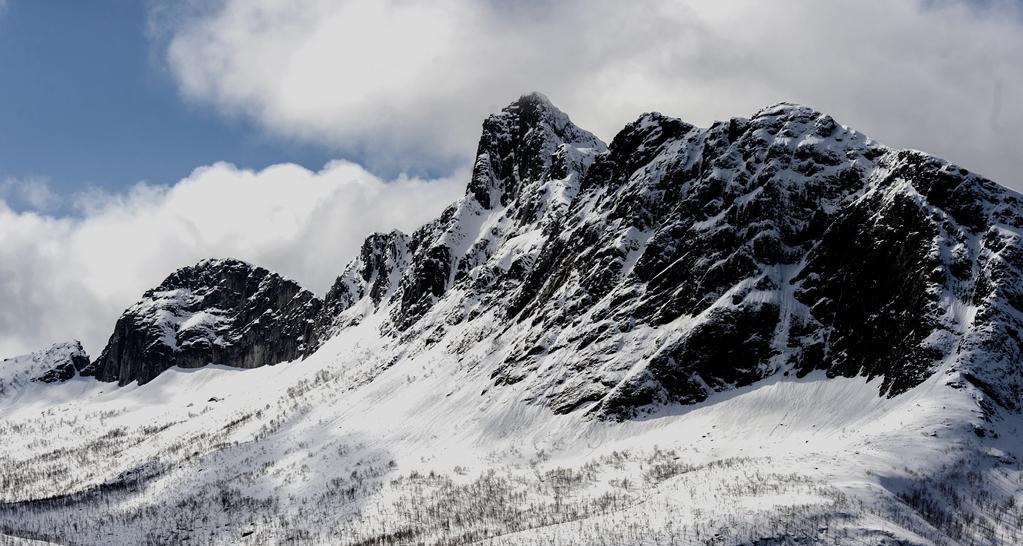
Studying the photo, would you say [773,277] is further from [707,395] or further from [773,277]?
[707,395]

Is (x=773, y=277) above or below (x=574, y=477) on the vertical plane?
above

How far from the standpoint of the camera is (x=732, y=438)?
83938 mm

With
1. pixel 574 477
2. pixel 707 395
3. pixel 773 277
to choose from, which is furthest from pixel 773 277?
pixel 574 477

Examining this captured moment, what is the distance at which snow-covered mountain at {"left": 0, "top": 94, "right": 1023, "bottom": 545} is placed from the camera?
59.5 meters

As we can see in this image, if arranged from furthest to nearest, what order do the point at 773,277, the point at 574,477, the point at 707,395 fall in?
the point at 773,277 → the point at 707,395 → the point at 574,477

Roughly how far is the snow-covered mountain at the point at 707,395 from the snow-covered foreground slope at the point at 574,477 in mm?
333

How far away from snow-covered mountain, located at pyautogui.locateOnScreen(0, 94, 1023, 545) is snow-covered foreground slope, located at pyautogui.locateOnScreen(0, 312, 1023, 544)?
333mm

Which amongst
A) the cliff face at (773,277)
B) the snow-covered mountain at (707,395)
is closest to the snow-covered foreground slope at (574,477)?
the snow-covered mountain at (707,395)

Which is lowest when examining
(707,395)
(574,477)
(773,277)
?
(574,477)

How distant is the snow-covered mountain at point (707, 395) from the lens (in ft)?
195

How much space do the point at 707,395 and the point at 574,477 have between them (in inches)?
814

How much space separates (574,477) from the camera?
273ft

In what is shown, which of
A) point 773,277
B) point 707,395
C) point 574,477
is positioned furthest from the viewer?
point 773,277

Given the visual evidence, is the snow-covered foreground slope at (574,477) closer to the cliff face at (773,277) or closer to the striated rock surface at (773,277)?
the cliff face at (773,277)
